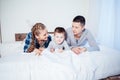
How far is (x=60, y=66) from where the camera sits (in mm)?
769

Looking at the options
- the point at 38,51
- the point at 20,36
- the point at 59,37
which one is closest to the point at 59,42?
the point at 59,37

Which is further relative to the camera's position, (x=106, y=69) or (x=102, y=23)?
(x=102, y=23)

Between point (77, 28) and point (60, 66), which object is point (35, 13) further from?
point (60, 66)

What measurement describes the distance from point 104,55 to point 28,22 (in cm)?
63

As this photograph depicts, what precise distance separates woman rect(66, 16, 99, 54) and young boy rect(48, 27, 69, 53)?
0.05 meters

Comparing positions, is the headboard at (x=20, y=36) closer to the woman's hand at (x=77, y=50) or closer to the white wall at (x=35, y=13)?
the white wall at (x=35, y=13)

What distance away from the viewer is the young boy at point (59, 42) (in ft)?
2.81

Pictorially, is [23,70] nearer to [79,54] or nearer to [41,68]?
[41,68]

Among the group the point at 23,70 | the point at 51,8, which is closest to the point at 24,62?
the point at 23,70

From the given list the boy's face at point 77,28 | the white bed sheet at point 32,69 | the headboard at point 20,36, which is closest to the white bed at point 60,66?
the white bed sheet at point 32,69

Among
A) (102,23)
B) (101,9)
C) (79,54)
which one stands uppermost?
(101,9)

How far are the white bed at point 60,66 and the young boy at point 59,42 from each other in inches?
1.8

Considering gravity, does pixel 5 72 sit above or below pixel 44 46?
below

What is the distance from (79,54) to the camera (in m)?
0.86
